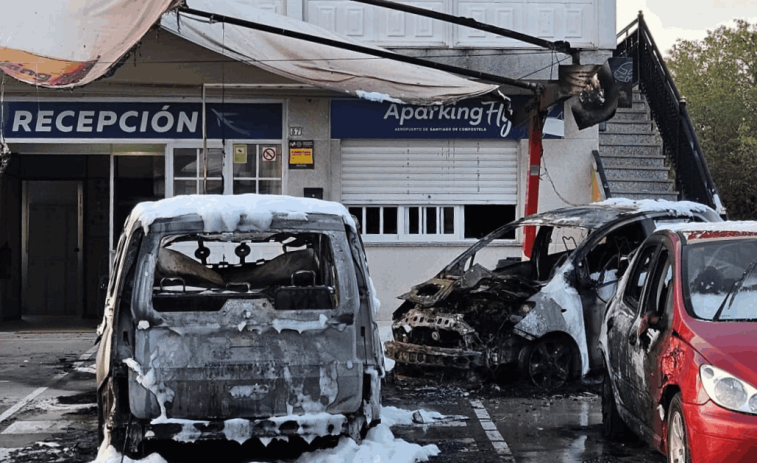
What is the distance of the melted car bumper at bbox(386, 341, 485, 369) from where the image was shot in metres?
10.2

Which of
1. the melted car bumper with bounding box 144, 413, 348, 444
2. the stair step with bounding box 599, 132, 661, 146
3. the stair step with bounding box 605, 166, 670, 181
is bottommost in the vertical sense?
the melted car bumper with bounding box 144, 413, 348, 444

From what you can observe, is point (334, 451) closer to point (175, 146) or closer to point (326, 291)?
point (326, 291)

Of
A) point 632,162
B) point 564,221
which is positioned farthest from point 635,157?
point 564,221

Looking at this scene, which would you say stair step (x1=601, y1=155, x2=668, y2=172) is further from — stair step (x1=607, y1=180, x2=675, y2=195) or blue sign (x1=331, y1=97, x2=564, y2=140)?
blue sign (x1=331, y1=97, x2=564, y2=140)

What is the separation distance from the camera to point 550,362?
10.4 m

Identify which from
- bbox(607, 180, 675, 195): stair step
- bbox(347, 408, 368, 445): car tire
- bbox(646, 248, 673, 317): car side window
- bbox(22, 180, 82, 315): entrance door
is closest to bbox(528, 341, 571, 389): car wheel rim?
bbox(646, 248, 673, 317): car side window

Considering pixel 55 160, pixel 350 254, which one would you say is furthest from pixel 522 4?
pixel 350 254

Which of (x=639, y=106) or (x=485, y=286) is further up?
(x=639, y=106)

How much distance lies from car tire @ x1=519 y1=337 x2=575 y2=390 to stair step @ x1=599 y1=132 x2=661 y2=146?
26.3 ft

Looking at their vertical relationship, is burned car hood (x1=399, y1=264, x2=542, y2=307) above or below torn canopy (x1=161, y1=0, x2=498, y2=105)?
below

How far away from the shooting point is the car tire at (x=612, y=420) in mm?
7784

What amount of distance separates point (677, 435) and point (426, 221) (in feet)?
36.8

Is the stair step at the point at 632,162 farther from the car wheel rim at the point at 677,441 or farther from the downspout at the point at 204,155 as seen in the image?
the car wheel rim at the point at 677,441

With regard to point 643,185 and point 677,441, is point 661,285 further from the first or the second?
point 643,185
